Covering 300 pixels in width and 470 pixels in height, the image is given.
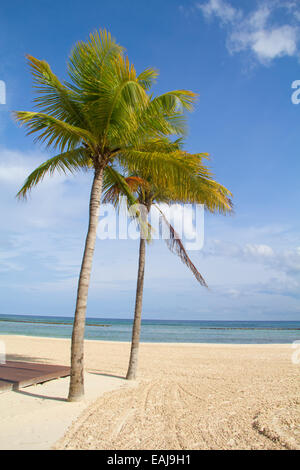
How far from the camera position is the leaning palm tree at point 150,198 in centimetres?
605

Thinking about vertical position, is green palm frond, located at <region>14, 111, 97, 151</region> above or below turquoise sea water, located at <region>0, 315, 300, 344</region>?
above

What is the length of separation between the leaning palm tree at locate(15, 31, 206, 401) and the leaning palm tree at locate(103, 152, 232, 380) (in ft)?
0.98

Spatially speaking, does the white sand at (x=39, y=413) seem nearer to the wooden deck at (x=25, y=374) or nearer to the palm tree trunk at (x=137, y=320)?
the wooden deck at (x=25, y=374)

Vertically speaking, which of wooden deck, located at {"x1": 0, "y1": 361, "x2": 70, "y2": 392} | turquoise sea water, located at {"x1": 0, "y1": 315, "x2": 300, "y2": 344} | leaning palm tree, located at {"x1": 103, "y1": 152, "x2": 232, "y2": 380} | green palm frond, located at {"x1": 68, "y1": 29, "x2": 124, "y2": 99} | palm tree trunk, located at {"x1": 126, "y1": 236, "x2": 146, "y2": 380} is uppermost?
green palm frond, located at {"x1": 68, "y1": 29, "x2": 124, "y2": 99}

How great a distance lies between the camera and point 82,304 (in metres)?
5.57

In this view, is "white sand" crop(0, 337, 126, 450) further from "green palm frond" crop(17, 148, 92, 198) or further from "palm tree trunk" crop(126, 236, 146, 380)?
"green palm frond" crop(17, 148, 92, 198)

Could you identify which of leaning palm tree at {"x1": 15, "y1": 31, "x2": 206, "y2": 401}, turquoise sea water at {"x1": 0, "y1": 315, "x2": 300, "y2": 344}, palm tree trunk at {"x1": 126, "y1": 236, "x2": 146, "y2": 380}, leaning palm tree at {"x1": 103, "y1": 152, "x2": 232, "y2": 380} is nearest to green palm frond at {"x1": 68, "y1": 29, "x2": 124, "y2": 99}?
leaning palm tree at {"x1": 15, "y1": 31, "x2": 206, "y2": 401}

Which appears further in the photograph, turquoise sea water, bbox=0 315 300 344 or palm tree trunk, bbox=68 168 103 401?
turquoise sea water, bbox=0 315 300 344

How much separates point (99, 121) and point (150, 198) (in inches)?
116

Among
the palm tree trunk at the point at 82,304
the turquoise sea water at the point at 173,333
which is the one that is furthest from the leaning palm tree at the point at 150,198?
the turquoise sea water at the point at 173,333

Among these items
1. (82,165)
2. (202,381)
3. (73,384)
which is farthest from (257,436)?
(82,165)

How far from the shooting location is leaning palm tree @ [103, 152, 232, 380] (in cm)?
605

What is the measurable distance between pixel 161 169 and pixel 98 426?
171 inches

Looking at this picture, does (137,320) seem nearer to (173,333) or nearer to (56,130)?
(56,130)
